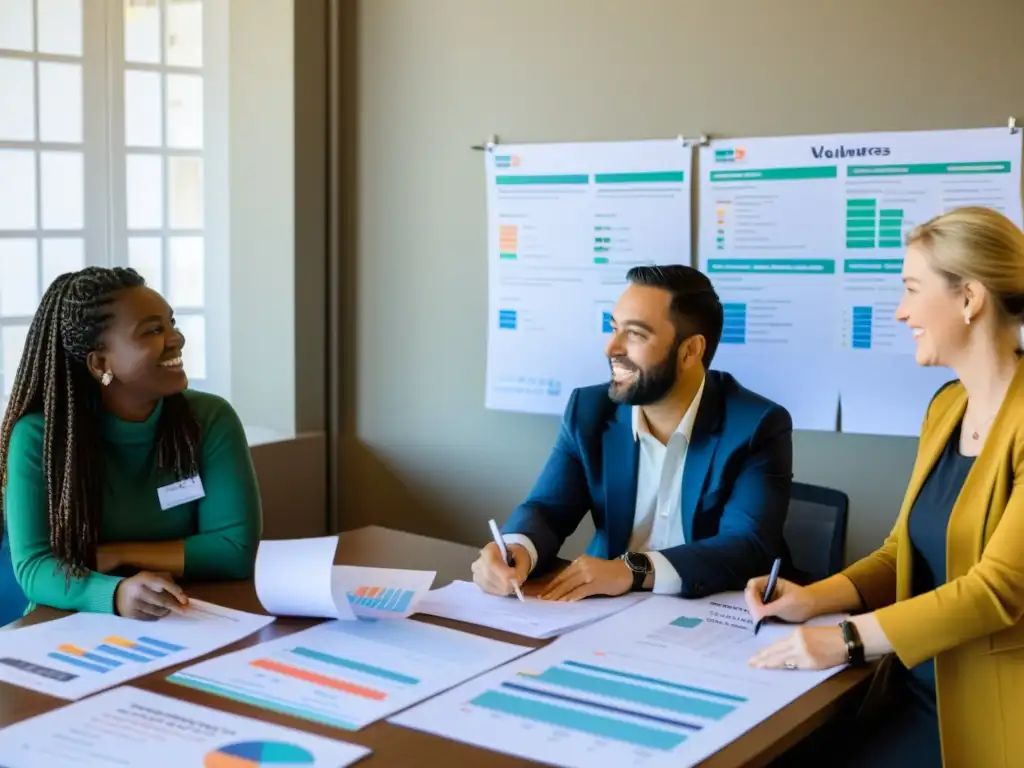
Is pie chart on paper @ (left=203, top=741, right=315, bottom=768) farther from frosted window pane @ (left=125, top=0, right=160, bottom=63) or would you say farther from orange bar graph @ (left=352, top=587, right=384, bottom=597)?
frosted window pane @ (left=125, top=0, right=160, bottom=63)

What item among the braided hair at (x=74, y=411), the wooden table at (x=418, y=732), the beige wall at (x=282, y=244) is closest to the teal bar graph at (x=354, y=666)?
the wooden table at (x=418, y=732)

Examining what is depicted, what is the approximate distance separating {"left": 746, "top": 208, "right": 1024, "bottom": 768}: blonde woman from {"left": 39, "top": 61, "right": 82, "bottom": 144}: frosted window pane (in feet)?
8.92

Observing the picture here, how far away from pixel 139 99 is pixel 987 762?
319 centimetres

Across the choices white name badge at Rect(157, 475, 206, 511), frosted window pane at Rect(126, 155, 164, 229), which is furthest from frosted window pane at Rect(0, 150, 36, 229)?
white name badge at Rect(157, 475, 206, 511)

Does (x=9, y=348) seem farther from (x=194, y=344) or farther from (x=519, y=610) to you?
(x=519, y=610)

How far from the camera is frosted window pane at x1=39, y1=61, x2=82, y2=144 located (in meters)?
3.66

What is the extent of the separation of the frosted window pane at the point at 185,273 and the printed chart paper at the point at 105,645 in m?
2.13

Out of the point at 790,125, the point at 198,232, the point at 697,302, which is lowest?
the point at 697,302

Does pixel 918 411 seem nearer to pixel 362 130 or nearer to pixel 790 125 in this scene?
pixel 790 125

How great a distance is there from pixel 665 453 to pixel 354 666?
1.00 m

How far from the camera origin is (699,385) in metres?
2.63

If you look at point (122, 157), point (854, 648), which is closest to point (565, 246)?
point (122, 157)

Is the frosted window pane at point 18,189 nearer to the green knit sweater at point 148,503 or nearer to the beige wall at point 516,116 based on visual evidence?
the beige wall at point 516,116

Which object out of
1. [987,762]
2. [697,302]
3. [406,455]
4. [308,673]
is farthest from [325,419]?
[987,762]
